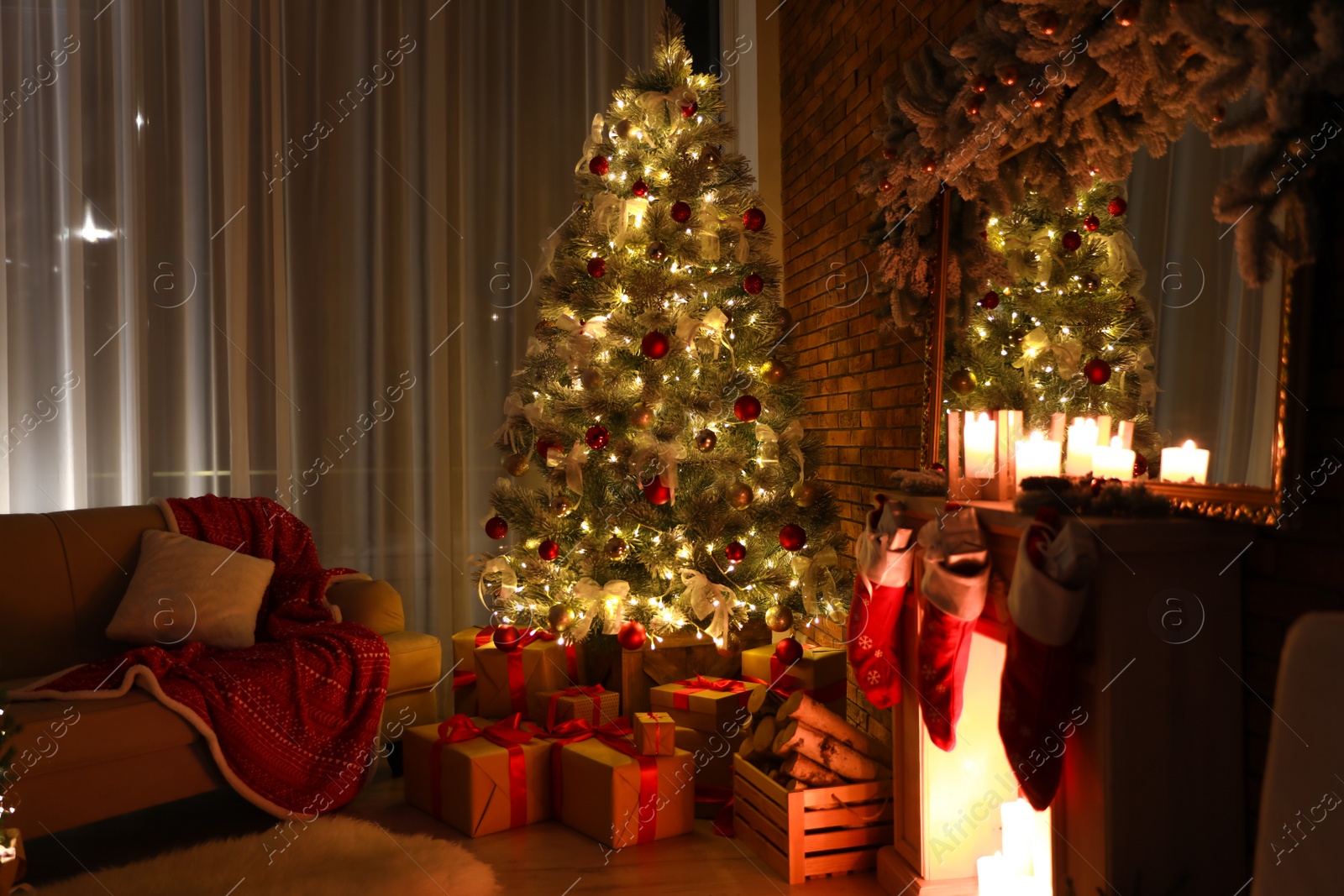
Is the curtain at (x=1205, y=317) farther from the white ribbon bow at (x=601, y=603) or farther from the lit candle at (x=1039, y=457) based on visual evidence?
the white ribbon bow at (x=601, y=603)

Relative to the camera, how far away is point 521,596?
9.81 ft

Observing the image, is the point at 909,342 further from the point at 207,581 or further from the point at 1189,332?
the point at 207,581

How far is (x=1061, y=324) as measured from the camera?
6.70ft

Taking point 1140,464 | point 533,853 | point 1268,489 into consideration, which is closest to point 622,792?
point 533,853

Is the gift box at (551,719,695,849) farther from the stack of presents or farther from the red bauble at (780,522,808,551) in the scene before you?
the red bauble at (780,522,808,551)

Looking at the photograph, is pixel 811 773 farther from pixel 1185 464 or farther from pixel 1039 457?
pixel 1185 464

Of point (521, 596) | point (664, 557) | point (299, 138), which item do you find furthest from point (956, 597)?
point (299, 138)

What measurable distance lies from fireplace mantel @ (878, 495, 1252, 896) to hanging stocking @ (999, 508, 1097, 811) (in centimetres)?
4

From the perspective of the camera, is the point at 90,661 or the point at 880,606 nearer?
the point at 880,606

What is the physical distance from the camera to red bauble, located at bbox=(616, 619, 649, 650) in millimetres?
2725

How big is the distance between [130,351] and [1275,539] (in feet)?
12.9

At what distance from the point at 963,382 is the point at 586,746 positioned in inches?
56.0

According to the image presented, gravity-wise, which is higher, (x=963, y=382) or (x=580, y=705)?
(x=963, y=382)

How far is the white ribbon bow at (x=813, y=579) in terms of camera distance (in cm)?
291
